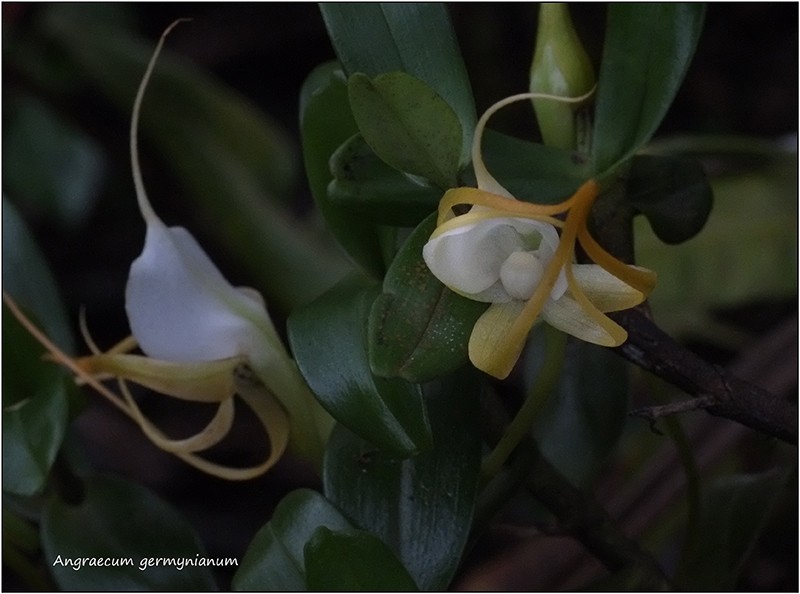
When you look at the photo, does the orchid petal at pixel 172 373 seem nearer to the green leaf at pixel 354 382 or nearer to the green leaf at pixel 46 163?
the green leaf at pixel 354 382

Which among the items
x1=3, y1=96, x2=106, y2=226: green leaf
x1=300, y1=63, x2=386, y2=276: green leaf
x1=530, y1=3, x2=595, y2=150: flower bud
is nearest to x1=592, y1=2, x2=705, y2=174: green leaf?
x1=530, y1=3, x2=595, y2=150: flower bud

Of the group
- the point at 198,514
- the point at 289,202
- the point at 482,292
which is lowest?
the point at 198,514

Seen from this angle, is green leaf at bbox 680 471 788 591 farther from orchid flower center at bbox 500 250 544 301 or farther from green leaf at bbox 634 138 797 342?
green leaf at bbox 634 138 797 342

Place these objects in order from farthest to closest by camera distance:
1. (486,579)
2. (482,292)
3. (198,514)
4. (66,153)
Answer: (66,153) → (198,514) → (486,579) → (482,292)

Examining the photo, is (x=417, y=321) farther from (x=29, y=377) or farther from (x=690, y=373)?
(x=29, y=377)

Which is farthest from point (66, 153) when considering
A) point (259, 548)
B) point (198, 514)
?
point (259, 548)

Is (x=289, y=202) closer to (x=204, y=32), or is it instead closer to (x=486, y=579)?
(x=204, y=32)

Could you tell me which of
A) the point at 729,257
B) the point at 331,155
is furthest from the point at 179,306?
the point at 729,257
